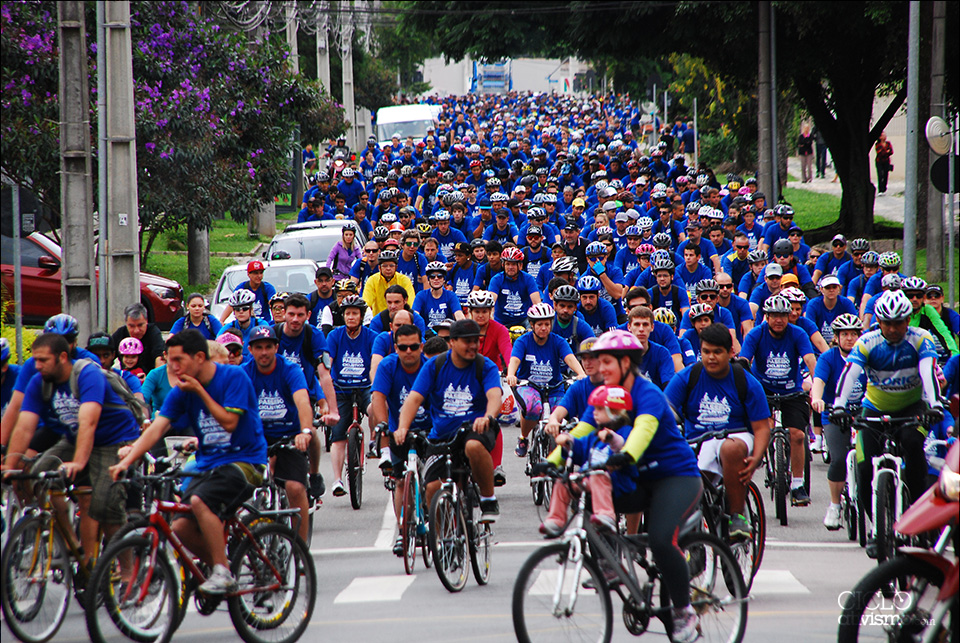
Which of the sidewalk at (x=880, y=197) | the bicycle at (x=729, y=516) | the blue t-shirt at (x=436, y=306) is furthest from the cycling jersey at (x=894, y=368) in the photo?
the sidewalk at (x=880, y=197)

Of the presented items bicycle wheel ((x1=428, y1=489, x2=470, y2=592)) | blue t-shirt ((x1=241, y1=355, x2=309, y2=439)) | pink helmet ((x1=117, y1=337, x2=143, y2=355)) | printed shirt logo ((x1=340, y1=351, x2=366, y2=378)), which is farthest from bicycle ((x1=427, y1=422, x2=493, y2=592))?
pink helmet ((x1=117, y1=337, x2=143, y2=355))

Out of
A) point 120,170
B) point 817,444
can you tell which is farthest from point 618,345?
point 120,170

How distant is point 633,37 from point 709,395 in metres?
23.8

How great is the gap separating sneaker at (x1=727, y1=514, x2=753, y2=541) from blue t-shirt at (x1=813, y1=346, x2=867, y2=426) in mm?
1399

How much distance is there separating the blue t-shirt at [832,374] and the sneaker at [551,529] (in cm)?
359

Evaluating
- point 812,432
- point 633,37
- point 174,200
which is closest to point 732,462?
point 812,432

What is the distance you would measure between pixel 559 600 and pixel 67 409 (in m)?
3.79

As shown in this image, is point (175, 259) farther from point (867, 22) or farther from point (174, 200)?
point (867, 22)

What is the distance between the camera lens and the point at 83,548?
870 cm

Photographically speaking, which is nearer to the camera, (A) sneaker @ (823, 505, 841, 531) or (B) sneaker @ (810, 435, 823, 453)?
(A) sneaker @ (823, 505, 841, 531)

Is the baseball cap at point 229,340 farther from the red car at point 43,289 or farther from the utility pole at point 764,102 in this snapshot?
the utility pole at point 764,102

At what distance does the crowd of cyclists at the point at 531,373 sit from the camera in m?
7.69

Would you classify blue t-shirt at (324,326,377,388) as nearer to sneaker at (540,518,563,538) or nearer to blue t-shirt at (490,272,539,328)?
blue t-shirt at (490,272,539,328)

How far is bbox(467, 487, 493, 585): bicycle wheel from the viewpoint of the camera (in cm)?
934
